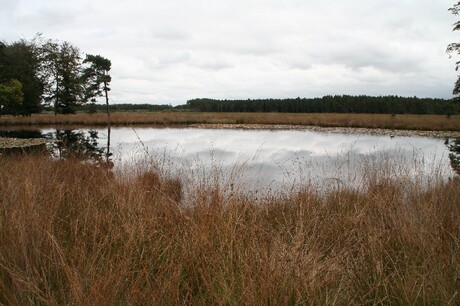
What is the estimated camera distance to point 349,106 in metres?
88.1

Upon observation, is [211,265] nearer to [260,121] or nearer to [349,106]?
[260,121]

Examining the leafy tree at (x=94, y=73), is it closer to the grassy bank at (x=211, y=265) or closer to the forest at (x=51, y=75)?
the forest at (x=51, y=75)

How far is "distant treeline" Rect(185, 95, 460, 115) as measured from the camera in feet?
267

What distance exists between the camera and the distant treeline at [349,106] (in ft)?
267

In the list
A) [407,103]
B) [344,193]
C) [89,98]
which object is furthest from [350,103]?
[344,193]

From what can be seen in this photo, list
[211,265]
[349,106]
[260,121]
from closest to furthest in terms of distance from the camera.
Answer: [211,265]
[260,121]
[349,106]

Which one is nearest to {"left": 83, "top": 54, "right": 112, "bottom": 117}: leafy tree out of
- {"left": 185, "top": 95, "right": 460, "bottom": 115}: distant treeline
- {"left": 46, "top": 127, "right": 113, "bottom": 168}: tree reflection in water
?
{"left": 46, "top": 127, "right": 113, "bottom": 168}: tree reflection in water

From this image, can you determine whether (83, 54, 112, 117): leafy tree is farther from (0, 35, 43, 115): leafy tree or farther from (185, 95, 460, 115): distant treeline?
(185, 95, 460, 115): distant treeline

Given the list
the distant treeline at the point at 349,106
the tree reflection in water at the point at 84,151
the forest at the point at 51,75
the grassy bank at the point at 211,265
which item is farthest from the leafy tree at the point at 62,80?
the distant treeline at the point at 349,106

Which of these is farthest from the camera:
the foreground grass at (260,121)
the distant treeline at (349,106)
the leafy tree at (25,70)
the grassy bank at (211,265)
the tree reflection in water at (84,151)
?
the distant treeline at (349,106)

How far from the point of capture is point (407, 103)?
3327 inches

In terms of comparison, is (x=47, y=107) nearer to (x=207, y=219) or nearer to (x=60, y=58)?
(x=60, y=58)

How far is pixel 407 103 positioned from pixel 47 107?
8412 cm

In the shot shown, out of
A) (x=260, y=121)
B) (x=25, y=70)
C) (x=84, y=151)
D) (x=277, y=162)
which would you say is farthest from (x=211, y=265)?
(x=25, y=70)
